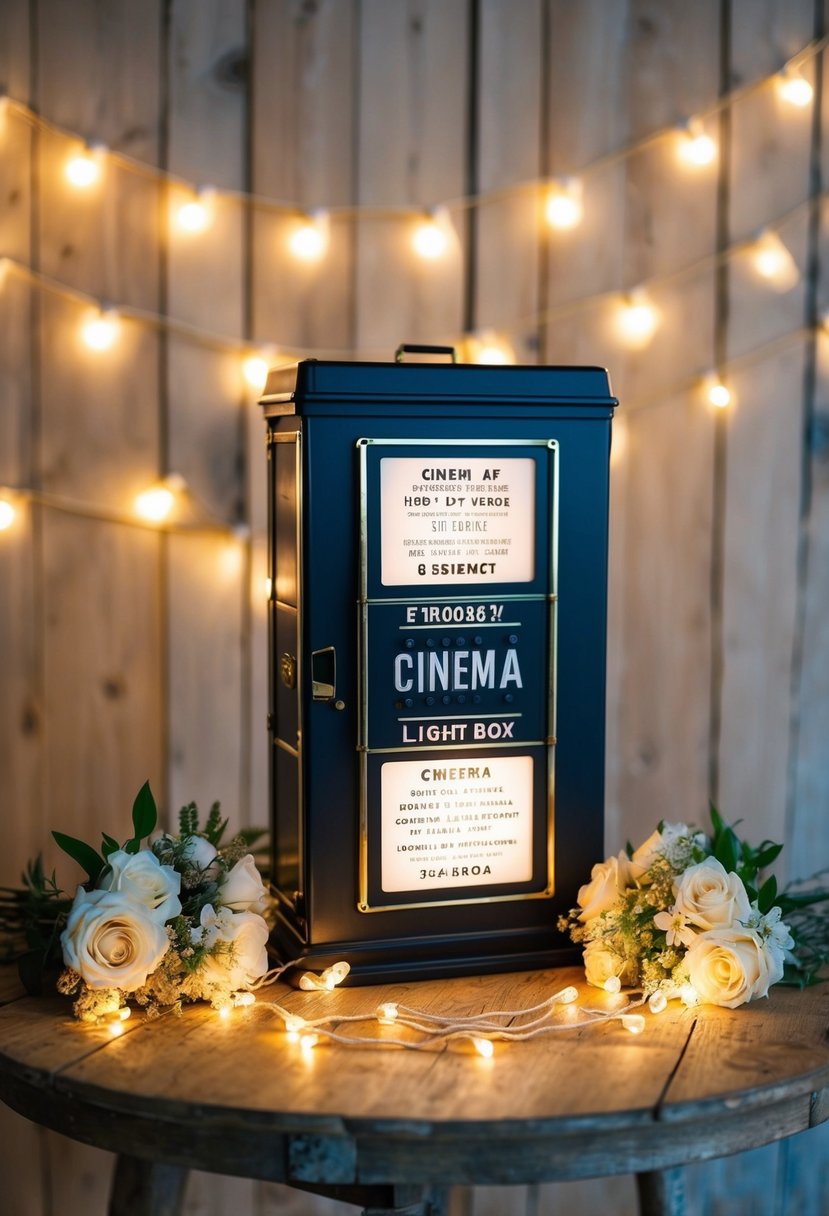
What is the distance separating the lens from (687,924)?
3.94 feet

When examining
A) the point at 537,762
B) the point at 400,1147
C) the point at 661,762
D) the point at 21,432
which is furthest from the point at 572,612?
the point at 21,432

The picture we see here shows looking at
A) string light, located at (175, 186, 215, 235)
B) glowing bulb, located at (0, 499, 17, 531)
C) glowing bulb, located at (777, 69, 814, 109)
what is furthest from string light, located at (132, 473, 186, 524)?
glowing bulb, located at (777, 69, 814, 109)

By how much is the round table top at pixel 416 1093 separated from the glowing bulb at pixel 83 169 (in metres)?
1.11

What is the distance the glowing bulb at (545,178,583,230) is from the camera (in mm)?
1860

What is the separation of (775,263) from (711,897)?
3.53ft

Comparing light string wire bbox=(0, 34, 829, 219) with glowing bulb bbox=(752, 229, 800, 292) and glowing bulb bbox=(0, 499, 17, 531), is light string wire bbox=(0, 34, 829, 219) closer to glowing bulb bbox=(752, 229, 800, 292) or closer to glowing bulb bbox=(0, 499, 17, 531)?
glowing bulb bbox=(752, 229, 800, 292)

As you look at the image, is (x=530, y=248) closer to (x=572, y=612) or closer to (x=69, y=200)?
(x=69, y=200)

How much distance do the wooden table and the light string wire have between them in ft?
3.64

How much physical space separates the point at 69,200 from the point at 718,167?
91 cm

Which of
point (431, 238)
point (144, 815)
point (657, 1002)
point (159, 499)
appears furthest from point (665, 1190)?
point (431, 238)

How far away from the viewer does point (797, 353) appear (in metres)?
1.93

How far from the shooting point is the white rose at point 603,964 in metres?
1.22

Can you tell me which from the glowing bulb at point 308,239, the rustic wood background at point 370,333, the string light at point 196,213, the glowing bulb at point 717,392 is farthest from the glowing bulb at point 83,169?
the glowing bulb at point 717,392

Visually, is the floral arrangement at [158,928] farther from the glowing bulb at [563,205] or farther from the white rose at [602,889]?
the glowing bulb at [563,205]
